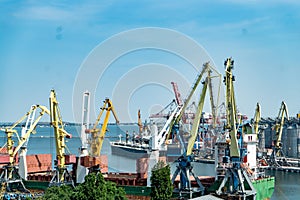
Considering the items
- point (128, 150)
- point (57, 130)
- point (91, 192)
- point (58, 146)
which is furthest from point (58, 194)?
point (128, 150)

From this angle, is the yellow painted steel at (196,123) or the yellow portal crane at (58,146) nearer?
the yellow painted steel at (196,123)

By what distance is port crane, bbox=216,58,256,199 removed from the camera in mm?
26859

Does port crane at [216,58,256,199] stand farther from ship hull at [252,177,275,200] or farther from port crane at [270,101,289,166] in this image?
port crane at [270,101,289,166]

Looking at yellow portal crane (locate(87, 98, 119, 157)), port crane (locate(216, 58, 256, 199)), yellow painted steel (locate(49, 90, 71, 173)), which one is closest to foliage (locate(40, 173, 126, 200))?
yellow painted steel (locate(49, 90, 71, 173))

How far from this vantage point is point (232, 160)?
27.3 meters

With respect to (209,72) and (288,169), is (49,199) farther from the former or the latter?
(288,169)

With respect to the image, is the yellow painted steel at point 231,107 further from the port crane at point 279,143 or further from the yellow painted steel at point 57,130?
the port crane at point 279,143

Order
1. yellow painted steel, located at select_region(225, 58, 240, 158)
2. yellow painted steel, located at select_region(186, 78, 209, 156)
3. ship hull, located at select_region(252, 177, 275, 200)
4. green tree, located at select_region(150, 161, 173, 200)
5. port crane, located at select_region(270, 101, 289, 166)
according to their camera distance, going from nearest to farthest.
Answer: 1. green tree, located at select_region(150, 161, 173, 200)
2. yellow painted steel, located at select_region(225, 58, 240, 158)
3. yellow painted steel, located at select_region(186, 78, 209, 156)
4. ship hull, located at select_region(252, 177, 275, 200)
5. port crane, located at select_region(270, 101, 289, 166)

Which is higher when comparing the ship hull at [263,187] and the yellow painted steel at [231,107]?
the yellow painted steel at [231,107]

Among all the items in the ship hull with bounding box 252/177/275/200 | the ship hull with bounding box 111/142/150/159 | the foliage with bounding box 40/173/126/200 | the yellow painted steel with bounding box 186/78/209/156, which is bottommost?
the ship hull with bounding box 252/177/275/200

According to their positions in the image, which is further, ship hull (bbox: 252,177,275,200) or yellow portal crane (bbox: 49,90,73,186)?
ship hull (bbox: 252,177,275,200)

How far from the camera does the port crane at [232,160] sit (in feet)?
88.1

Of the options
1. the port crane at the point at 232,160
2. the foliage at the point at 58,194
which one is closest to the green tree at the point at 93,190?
the foliage at the point at 58,194

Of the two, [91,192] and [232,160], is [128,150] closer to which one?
[232,160]
